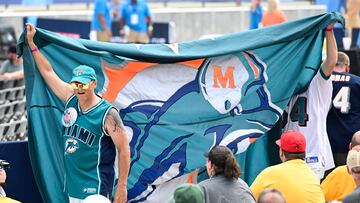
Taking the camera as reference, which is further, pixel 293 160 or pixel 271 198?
pixel 293 160

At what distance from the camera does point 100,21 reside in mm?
28422

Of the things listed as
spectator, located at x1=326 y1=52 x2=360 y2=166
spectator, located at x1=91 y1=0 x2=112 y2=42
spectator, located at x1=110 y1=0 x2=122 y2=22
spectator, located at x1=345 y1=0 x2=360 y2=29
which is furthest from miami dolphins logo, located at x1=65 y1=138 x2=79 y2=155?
spectator, located at x1=110 y1=0 x2=122 y2=22

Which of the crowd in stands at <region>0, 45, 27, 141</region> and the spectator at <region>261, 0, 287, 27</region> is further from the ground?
the crowd in stands at <region>0, 45, 27, 141</region>

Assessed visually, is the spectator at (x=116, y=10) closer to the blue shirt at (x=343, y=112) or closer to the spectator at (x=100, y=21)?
the spectator at (x=100, y=21)

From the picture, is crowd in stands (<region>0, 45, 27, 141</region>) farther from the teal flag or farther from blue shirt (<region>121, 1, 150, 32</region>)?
blue shirt (<region>121, 1, 150, 32</region>)

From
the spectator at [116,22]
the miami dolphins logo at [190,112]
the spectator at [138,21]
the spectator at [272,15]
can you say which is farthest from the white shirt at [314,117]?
the spectator at [116,22]

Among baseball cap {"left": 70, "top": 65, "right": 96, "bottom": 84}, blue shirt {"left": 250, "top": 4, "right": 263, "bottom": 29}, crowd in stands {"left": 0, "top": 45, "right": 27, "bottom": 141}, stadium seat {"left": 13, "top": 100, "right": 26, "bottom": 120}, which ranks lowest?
blue shirt {"left": 250, "top": 4, "right": 263, "bottom": 29}

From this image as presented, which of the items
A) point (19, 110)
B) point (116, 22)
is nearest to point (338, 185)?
point (19, 110)

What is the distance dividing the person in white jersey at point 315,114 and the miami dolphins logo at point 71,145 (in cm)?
244

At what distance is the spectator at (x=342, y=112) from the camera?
39.0 feet

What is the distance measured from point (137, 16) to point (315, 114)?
17869 mm

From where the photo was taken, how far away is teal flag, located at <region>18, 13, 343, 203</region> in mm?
10695

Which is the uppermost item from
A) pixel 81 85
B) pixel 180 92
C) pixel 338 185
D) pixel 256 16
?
pixel 81 85

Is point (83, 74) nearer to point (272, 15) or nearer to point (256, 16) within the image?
point (272, 15)
